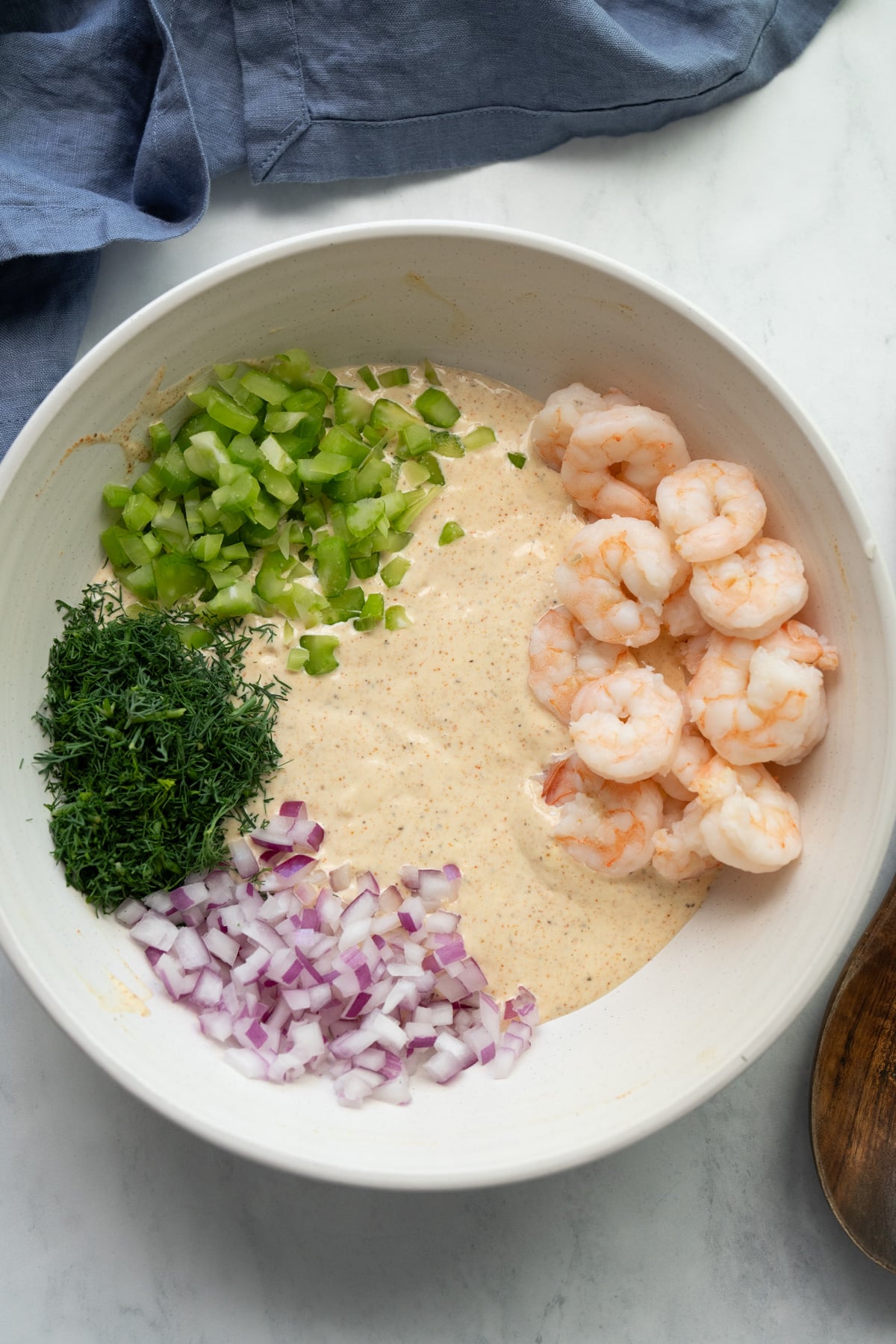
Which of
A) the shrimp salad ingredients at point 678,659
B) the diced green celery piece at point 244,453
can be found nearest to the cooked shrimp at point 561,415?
the shrimp salad ingredients at point 678,659

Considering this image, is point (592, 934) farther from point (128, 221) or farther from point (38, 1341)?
point (128, 221)

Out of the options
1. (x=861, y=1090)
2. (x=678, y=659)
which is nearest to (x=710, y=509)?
(x=678, y=659)

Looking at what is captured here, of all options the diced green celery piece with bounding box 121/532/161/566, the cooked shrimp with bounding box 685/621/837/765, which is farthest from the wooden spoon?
the diced green celery piece with bounding box 121/532/161/566

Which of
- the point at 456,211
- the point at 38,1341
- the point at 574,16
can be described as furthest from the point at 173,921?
the point at 574,16

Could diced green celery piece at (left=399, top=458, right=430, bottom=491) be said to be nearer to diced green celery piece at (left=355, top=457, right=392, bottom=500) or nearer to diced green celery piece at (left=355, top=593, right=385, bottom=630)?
diced green celery piece at (left=355, top=457, right=392, bottom=500)

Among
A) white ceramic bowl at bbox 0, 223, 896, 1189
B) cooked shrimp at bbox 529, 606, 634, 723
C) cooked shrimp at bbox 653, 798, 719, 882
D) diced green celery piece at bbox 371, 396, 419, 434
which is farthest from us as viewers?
diced green celery piece at bbox 371, 396, 419, 434
